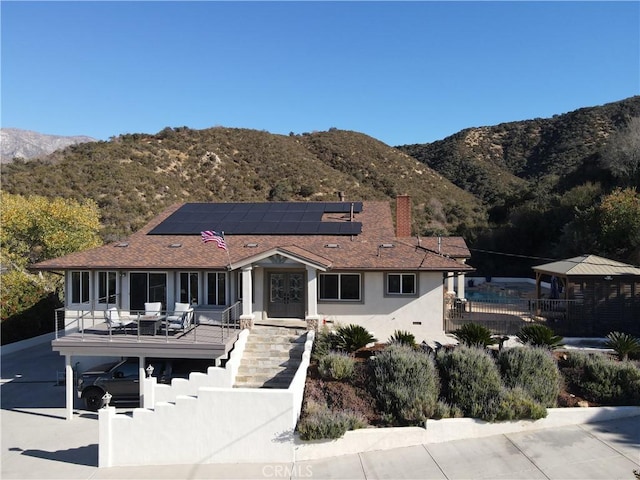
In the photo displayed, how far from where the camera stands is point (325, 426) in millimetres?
11414

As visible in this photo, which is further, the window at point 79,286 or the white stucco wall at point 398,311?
the window at point 79,286

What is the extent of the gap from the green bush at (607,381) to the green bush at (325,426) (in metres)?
6.90

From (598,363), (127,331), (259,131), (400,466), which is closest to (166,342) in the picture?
(127,331)

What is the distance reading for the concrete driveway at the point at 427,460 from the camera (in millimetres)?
10281

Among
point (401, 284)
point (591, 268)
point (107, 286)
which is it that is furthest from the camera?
point (591, 268)

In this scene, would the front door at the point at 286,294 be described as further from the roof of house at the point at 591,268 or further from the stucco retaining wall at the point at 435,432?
the roof of house at the point at 591,268

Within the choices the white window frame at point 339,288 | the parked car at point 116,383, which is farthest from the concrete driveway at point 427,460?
the white window frame at point 339,288

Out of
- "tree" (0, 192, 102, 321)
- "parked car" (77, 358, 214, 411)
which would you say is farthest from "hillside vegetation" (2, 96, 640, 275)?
"parked car" (77, 358, 214, 411)

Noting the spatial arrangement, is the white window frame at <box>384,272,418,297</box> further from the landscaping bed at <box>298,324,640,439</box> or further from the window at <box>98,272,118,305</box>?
the window at <box>98,272,118,305</box>

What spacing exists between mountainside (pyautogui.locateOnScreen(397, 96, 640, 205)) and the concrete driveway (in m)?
58.4

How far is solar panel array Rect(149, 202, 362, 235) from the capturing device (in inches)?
883

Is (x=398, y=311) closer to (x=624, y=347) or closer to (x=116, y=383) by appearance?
(x=624, y=347)

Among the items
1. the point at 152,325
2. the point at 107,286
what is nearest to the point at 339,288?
the point at 152,325

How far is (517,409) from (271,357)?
25.0 feet
